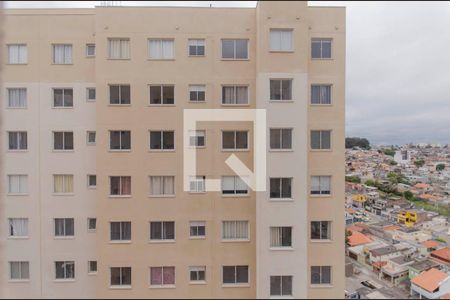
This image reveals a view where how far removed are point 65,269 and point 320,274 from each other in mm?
10057

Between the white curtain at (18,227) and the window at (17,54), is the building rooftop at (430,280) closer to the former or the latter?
the white curtain at (18,227)

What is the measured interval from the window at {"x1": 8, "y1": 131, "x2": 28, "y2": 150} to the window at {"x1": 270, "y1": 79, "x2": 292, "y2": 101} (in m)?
9.76

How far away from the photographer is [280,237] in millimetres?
8219

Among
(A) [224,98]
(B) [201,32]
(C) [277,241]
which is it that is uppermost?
(B) [201,32]

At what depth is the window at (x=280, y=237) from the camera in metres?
8.21

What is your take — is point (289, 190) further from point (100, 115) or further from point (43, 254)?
point (43, 254)

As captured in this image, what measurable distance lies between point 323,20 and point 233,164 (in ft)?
21.4

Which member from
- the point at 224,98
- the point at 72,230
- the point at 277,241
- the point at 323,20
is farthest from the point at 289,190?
the point at 72,230

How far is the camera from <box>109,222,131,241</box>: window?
8539mm

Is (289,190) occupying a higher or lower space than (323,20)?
lower

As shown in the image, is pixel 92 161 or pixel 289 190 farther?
pixel 92 161

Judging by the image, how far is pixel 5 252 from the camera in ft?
28.9

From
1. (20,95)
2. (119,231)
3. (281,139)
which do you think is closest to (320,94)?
(281,139)

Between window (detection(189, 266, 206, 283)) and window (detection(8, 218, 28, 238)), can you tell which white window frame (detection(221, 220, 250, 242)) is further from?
window (detection(8, 218, 28, 238))
